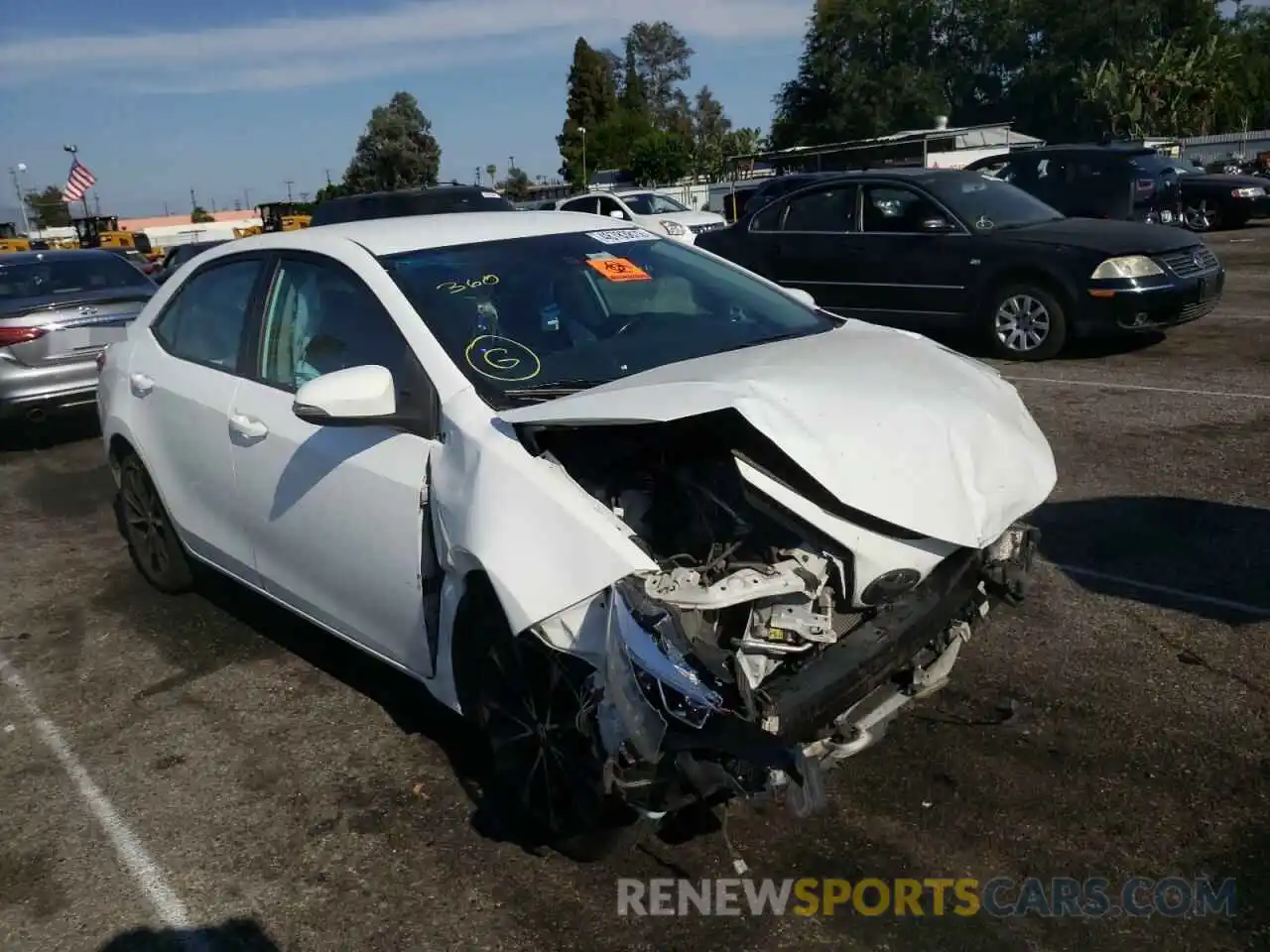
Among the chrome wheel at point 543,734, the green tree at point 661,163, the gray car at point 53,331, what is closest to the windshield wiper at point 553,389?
the chrome wheel at point 543,734

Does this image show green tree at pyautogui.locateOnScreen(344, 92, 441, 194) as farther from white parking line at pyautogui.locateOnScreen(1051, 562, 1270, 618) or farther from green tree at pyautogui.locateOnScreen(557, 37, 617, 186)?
white parking line at pyautogui.locateOnScreen(1051, 562, 1270, 618)

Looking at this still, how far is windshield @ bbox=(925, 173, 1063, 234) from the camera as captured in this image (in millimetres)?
9586

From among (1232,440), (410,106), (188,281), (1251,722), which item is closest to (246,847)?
(188,281)

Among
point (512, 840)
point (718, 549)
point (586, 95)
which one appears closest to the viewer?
point (718, 549)

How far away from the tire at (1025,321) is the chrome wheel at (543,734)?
7.39m

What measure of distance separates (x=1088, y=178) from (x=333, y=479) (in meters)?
15.5

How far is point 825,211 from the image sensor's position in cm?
1045

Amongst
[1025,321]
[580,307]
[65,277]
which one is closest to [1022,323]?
[1025,321]

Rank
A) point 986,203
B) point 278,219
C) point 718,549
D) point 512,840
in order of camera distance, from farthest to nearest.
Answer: point 278,219
point 986,203
point 512,840
point 718,549

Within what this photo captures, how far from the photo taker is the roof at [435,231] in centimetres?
396

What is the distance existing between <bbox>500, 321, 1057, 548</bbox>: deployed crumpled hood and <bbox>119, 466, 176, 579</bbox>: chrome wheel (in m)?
2.82

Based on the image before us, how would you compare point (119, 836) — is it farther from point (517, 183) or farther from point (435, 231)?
point (517, 183)

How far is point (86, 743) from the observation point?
4.10 meters

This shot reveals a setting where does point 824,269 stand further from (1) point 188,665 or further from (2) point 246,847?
(2) point 246,847
